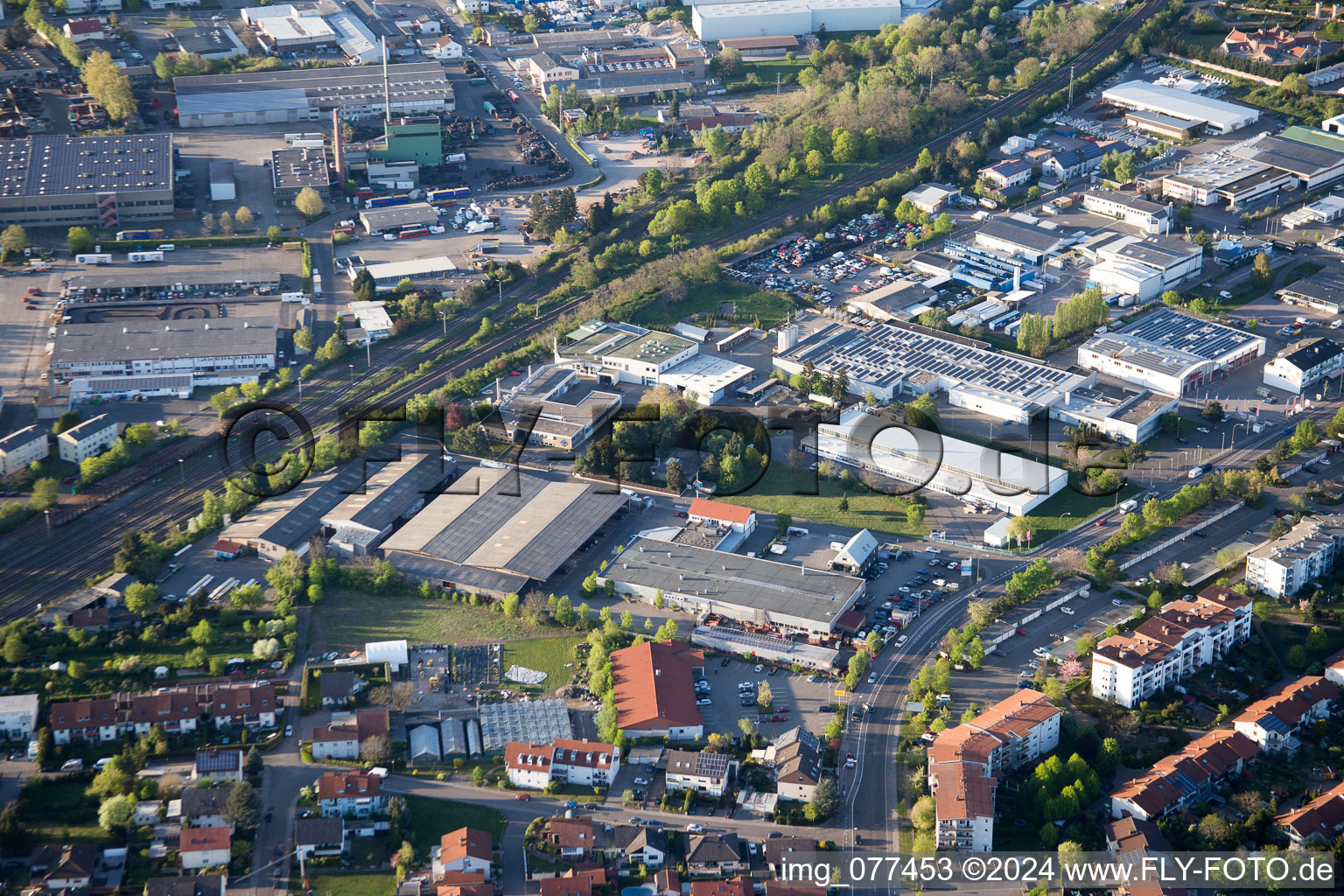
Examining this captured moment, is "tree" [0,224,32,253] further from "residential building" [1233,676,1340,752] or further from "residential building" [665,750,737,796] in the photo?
"residential building" [1233,676,1340,752]

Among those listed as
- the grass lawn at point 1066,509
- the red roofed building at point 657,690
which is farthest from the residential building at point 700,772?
the grass lawn at point 1066,509

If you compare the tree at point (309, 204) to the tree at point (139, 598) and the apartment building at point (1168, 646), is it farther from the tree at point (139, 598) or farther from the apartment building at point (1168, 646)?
the apartment building at point (1168, 646)

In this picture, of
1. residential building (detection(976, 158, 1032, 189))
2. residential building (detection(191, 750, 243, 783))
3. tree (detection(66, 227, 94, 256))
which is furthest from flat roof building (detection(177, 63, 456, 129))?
residential building (detection(191, 750, 243, 783))

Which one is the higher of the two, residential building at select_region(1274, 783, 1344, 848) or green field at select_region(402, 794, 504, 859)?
green field at select_region(402, 794, 504, 859)

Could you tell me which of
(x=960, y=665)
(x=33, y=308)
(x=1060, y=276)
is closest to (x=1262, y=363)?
(x=1060, y=276)

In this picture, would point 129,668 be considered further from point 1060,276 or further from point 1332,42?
point 1332,42
